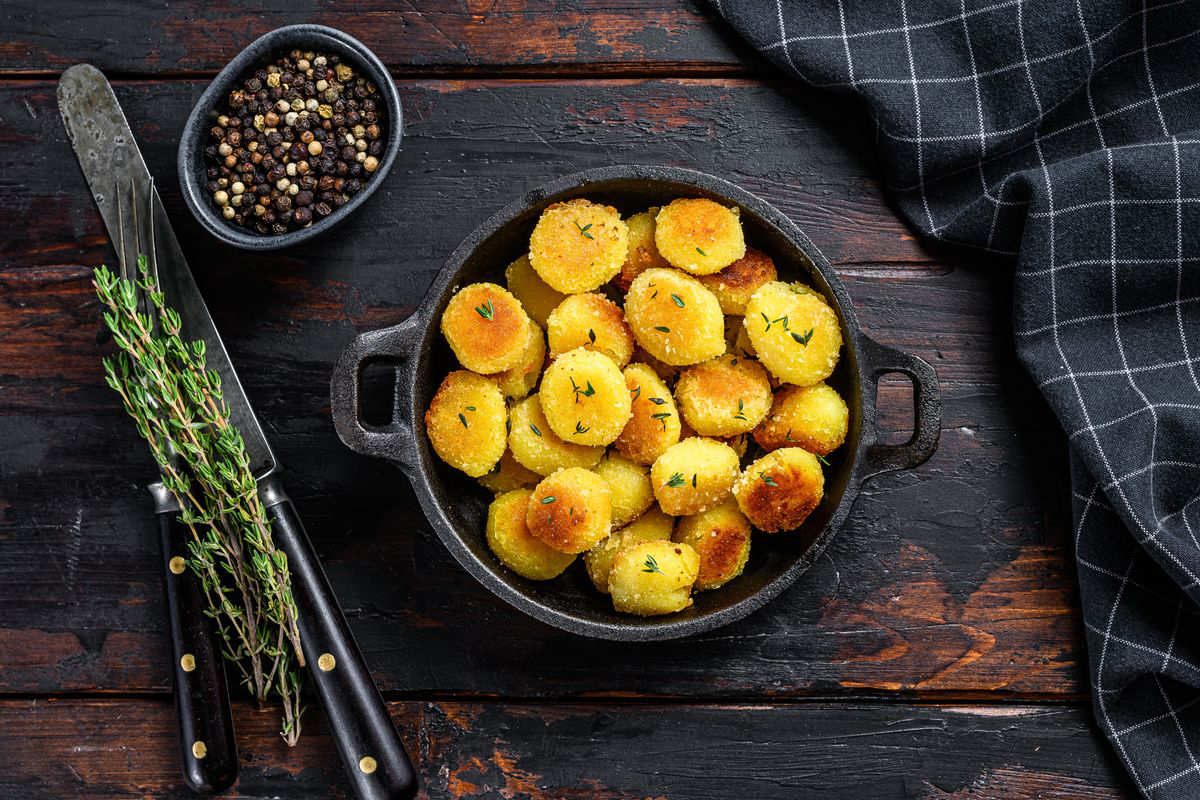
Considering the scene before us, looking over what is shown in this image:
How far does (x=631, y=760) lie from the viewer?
1.73 m

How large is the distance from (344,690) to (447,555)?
27 cm

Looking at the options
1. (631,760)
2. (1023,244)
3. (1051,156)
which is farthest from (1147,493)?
(631,760)

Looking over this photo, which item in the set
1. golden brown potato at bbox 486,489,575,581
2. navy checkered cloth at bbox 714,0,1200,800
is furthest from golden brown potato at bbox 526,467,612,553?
navy checkered cloth at bbox 714,0,1200,800

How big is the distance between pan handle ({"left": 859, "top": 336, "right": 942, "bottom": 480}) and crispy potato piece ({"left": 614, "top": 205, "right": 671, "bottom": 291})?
1.15ft

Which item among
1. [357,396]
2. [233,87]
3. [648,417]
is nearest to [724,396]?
[648,417]

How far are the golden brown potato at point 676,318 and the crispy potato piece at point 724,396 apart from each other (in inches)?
1.5

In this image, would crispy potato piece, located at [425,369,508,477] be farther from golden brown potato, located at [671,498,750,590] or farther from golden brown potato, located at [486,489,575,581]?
golden brown potato, located at [671,498,750,590]

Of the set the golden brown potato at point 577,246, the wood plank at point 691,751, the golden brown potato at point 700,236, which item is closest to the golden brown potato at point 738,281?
the golden brown potato at point 700,236

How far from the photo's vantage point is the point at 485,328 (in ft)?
4.83

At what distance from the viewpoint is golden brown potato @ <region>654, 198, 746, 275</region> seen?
1499 mm

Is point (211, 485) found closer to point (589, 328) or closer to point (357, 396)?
point (357, 396)

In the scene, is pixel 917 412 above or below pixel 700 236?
below

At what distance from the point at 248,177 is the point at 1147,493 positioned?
154 centimetres

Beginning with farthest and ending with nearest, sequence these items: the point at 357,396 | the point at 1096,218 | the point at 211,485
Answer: the point at 1096,218
the point at 211,485
the point at 357,396
